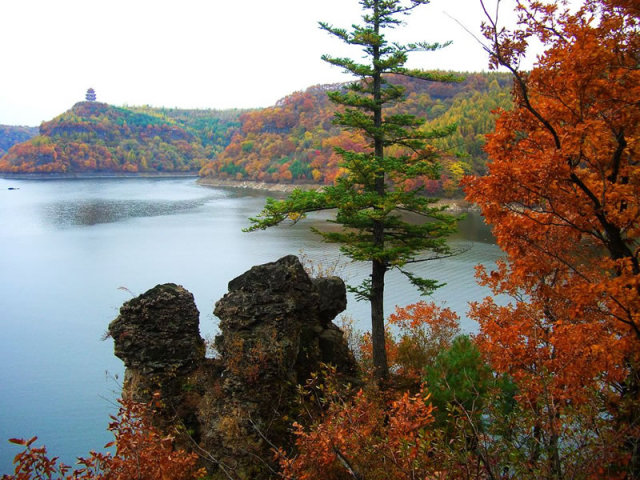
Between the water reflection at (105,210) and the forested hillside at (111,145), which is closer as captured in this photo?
the water reflection at (105,210)

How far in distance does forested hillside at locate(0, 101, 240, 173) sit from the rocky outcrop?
124 metres

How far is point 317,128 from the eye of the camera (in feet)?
349

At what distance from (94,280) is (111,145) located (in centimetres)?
12120

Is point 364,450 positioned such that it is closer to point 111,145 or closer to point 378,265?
point 378,265

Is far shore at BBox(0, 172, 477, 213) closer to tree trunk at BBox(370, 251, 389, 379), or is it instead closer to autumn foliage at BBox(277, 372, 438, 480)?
tree trunk at BBox(370, 251, 389, 379)

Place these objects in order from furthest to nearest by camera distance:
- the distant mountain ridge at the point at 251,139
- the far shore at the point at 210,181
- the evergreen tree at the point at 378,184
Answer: the distant mountain ridge at the point at 251,139
the far shore at the point at 210,181
the evergreen tree at the point at 378,184

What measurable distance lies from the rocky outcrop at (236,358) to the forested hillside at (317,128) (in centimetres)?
4743

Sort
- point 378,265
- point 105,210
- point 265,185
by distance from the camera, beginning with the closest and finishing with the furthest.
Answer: point 378,265, point 105,210, point 265,185

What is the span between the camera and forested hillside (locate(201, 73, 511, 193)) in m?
72.3

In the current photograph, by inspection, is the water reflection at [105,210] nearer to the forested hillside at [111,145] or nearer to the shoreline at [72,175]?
the shoreline at [72,175]

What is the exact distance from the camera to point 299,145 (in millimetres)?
98875

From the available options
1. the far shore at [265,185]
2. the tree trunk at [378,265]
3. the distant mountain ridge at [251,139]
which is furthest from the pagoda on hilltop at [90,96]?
the tree trunk at [378,265]

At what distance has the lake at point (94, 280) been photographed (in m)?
14.8

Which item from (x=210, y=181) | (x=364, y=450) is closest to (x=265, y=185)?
(x=210, y=181)
